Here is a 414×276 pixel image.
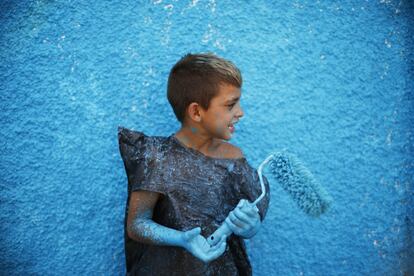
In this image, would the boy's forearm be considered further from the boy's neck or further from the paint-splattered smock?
the boy's neck

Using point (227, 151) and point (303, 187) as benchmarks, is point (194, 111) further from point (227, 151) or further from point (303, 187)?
point (303, 187)

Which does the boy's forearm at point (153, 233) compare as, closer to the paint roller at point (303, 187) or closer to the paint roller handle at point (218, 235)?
the paint roller handle at point (218, 235)

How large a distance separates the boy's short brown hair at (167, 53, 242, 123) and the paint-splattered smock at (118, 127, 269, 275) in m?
0.14

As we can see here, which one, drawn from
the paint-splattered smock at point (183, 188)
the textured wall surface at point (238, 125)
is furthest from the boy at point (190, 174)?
the textured wall surface at point (238, 125)

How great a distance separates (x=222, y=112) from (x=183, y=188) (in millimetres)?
240

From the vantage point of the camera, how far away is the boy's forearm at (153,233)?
3.66ft

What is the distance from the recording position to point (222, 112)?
1184 mm

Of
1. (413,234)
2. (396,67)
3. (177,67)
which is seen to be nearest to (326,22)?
(396,67)

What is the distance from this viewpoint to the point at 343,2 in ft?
5.38

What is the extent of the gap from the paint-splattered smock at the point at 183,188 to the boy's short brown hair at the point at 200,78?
0.45ft

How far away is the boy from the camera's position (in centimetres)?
117

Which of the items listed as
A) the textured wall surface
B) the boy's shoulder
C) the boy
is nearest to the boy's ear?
the boy

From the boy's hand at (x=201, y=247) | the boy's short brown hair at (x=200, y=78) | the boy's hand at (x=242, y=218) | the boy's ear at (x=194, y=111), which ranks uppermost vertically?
the boy's short brown hair at (x=200, y=78)

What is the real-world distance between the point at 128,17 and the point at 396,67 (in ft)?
3.40
